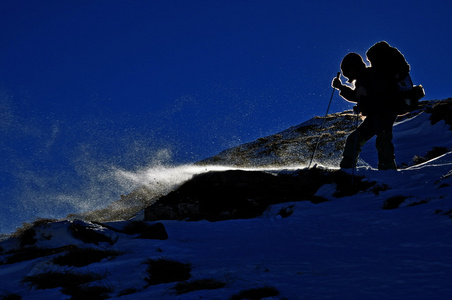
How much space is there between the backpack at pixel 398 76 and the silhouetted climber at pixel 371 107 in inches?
4.2

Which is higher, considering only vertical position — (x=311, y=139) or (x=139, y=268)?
(x=311, y=139)

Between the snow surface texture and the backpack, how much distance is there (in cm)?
201

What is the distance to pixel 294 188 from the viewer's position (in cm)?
1057

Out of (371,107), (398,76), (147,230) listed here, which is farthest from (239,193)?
(398,76)

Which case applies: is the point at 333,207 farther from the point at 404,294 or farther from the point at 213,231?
the point at 404,294

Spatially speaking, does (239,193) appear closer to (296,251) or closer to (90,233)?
(90,233)

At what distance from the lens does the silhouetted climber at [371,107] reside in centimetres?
1061

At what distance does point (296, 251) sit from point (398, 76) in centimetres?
673

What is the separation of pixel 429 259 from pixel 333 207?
3880 mm

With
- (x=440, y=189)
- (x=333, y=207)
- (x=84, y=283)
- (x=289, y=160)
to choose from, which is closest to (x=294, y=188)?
(x=333, y=207)

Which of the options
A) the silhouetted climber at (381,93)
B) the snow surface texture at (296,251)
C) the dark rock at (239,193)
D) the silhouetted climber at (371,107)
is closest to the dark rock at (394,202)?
the snow surface texture at (296,251)

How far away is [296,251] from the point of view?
19.1 ft

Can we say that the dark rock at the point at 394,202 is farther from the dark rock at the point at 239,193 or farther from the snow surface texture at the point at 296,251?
the dark rock at the point at 239,193

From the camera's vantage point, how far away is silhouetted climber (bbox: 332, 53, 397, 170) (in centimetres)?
1061
